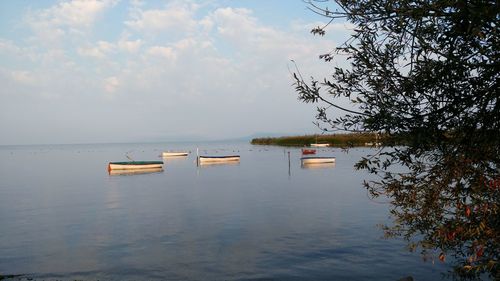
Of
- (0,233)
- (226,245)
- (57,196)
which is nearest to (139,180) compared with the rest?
(57,196)

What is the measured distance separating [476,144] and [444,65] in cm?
141

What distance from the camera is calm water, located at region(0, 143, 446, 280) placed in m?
19.2

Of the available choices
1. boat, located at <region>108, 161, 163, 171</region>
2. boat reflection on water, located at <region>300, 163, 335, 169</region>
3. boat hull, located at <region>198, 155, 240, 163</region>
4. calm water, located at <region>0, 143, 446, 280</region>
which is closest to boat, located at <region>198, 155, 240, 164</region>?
boat hull, located at <region>198, 155, 240, 163</region>

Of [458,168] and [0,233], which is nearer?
[458,168]

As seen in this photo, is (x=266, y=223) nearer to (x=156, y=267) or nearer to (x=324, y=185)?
(x=156, y=267)

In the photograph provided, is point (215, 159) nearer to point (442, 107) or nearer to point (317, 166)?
point (317, 166)

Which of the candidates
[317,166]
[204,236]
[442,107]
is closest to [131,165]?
[317,166]

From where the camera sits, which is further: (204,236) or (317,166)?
(317,166)

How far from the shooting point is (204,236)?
26.3 metres

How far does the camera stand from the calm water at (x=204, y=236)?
1916 centimetres

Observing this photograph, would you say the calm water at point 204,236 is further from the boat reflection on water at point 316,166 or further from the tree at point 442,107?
the boat reflection on water at point 316,166

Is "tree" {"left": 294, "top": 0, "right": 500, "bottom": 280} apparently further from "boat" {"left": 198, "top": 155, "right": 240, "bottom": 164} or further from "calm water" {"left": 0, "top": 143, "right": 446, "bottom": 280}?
"boat" {"left": 198, "top": 155, "right": 240, "bottom": 164}

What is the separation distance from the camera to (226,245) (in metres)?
23.8

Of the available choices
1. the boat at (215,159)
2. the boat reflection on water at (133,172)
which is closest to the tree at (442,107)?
the boat reflection on water at (133,172)
